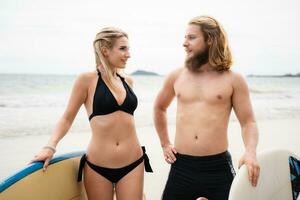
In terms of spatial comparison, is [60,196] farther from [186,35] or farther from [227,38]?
[227,38]

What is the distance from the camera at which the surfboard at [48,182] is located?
1.86 meters

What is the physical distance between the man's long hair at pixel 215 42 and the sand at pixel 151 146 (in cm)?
253

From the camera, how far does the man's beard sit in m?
2.35

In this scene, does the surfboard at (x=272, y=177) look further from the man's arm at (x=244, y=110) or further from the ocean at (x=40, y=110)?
the ocean at (x=40, y=110)

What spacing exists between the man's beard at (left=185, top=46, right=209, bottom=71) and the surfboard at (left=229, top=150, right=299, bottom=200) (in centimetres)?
92

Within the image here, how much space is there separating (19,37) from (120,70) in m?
28.8

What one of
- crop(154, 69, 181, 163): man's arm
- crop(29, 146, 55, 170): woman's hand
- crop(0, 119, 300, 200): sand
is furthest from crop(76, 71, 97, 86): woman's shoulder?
crop(0, 119, 300, 200): sand

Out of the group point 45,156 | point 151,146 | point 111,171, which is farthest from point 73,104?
point 151,146

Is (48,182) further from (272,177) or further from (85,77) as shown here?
(272,177)

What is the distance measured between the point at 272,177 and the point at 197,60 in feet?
3.33

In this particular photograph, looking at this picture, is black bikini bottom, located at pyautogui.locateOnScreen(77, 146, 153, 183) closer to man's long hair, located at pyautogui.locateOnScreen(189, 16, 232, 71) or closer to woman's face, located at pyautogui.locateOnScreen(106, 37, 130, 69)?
woman's face, located at pyautogui.locateOnScreen(106, 37, 130, 69)

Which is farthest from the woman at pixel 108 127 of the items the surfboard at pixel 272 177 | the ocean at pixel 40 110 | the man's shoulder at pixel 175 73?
the ocean at pixel 40 110

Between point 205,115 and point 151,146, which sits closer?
point 205,115

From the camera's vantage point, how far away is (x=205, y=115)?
2256 mm
